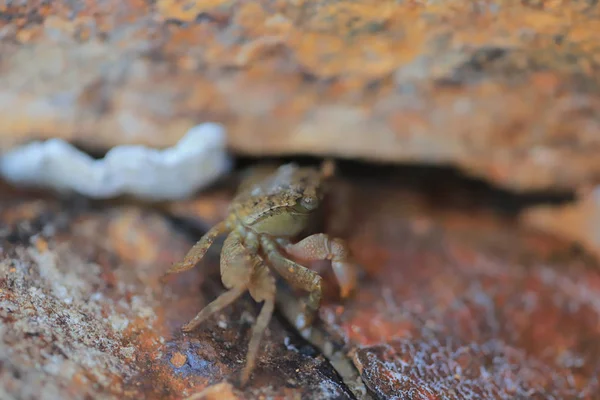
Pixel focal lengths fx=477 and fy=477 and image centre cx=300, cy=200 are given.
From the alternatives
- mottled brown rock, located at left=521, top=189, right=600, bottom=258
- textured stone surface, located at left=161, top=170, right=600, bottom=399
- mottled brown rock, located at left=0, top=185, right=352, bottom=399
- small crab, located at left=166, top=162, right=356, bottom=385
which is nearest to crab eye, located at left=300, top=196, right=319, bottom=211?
small crab, located at left=166, top=162, right=356, bottom=385

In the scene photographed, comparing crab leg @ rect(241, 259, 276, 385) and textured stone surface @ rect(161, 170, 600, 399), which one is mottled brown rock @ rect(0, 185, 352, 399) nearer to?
crab leg @ rect(241, 259, 276, 385)

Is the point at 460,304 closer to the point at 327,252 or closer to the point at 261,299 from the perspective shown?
the point at 327,252

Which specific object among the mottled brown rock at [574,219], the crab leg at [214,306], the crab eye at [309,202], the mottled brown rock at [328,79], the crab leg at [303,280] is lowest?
the mottled brown rock at [574,219]

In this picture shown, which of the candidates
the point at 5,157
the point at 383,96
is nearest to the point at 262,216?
the point at 383,96

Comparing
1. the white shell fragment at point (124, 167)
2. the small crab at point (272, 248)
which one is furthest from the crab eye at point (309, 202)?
the white shell fragment at point (124, 167)

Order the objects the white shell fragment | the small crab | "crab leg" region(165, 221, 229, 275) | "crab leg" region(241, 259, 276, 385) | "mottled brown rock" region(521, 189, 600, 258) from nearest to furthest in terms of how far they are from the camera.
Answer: "crab leg" region(241, 259, 276, 385) < the small crab < "crab leg" region(165, 221, 229, 275) < the white shell fragment < "mottled brown rock" region(521, 189, 600, 258)

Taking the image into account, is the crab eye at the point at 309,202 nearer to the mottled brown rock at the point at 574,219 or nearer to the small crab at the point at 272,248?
the small crab at the point at 272,248
